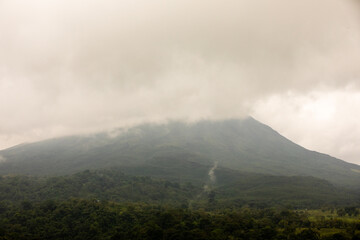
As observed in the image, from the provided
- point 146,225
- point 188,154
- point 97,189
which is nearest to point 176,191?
point 97,189

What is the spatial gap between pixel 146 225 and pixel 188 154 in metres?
89.0

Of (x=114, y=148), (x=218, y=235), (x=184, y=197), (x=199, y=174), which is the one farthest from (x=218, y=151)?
(x=218, y=235)

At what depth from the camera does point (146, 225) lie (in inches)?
1770

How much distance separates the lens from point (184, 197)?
83.7m

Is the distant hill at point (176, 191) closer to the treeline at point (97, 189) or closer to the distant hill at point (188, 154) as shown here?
the treeline at point (97, 189)

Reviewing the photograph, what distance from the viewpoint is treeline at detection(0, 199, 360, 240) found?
39688 millimetres

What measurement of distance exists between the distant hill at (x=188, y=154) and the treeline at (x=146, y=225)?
58.6 m

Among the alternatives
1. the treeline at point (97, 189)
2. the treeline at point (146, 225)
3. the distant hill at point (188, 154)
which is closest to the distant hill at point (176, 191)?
the treeline at point (97, 189)

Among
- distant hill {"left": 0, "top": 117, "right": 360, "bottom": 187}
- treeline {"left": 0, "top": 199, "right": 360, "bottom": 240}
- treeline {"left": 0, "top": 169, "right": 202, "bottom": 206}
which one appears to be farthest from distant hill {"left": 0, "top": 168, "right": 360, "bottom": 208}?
distant hill {"left": 0, "top": 117, "right": 360, "bottom": 187}

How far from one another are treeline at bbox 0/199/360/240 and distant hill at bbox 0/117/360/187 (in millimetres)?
58583

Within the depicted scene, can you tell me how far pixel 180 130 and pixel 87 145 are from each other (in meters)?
54.6

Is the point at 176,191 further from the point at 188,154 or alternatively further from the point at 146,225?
the point at 188,154

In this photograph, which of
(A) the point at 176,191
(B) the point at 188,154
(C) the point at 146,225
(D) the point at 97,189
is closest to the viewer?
(C) the point at 146,225

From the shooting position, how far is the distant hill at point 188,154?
396 feet
